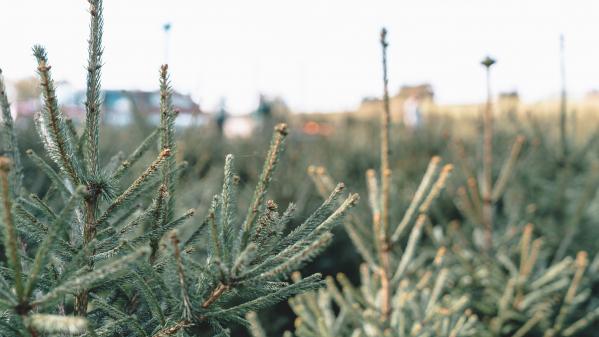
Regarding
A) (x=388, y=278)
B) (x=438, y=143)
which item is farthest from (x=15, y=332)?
(x=438, y=143)

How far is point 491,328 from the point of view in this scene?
8.89 feet

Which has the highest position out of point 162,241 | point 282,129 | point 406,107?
point 406,107

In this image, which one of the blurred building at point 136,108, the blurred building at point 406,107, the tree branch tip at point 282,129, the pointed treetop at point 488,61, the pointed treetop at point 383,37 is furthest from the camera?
the blurred building at point 406,107

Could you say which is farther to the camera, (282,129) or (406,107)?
(406,107)

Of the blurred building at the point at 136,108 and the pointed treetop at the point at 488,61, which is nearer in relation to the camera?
the pointed treetop at the point at 488,61

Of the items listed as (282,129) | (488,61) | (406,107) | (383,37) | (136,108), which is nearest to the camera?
(282,129)

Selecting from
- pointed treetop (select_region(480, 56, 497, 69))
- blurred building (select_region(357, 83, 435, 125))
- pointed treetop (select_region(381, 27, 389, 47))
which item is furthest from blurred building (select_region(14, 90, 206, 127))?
blurred building (select_region(357, 83, 435, 125))

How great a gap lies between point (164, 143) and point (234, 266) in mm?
300

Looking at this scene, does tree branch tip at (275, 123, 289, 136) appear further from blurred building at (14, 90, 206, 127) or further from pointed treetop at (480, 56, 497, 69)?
pointed treetop at (480, 56, 497, 69)

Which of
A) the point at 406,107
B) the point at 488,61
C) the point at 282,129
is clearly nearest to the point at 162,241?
the point at 282,129

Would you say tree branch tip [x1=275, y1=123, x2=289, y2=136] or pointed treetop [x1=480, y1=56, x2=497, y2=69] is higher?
pointed treetop [x1=480, y1=56, x2=497, y2=69]

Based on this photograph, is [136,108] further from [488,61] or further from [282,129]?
[282,129]

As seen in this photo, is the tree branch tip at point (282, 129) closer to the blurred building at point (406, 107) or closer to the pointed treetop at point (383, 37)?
the pointed treetop at point (383, 37)

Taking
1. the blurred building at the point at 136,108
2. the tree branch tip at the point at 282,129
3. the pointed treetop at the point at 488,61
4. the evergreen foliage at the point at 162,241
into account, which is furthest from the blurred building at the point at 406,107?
the tree branch tip at the point at 282,129
